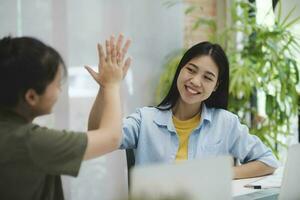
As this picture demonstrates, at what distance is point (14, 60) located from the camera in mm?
931

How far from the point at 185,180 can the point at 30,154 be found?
0.36 m

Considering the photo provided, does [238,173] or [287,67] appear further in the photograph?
[287,67]

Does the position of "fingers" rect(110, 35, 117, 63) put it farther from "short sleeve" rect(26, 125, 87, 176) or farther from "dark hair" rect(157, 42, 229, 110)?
"dark hair" rect(157, 42, 229, 110)

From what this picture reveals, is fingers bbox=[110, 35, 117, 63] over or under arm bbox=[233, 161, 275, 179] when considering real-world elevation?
over

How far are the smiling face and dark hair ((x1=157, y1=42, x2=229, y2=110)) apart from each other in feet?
0.09

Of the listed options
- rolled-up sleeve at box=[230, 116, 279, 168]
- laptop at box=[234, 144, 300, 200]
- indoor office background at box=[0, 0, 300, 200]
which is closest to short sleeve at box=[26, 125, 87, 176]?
laptop at box=[234, 144, 300, 200]

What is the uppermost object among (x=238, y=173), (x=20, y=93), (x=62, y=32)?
(x=62, y=32)

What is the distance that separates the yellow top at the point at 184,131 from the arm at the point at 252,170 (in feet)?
0.77

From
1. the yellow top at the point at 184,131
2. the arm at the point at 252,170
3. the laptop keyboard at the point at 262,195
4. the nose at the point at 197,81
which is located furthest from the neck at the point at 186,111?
the laptop keyboard at the point at 262,195

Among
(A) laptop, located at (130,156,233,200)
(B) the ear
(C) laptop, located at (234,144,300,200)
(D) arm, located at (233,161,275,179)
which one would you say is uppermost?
(B) the ear

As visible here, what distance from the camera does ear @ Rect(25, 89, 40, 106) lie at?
96 cm

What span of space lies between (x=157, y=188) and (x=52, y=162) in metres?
0.29

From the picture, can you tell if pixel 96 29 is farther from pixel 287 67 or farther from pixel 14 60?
pixel 14 60

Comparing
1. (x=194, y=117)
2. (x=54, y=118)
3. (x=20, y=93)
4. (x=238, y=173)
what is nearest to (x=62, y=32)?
(x=54, y=118)
